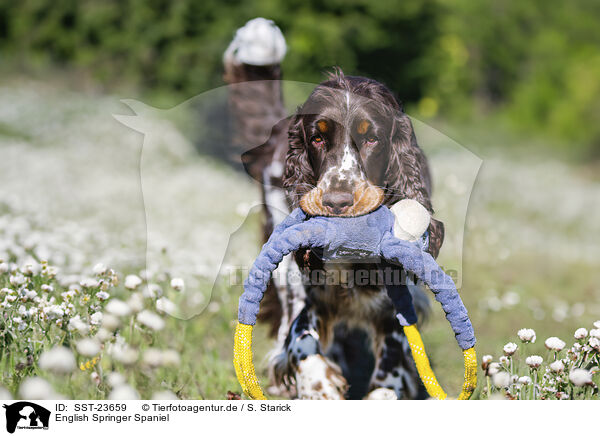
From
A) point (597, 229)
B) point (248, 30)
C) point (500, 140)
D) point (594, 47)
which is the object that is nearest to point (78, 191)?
point (248, 30)

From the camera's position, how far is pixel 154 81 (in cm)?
1443

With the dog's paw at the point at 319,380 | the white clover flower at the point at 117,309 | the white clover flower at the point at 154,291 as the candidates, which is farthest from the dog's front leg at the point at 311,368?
the white clover flower at the point at 117,309

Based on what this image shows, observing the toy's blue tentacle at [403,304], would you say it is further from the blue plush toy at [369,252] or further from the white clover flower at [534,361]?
the white clover flower at [534,361]

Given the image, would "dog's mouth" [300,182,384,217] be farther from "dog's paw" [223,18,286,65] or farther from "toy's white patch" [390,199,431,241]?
"dog's paw" [223,18,286,65]

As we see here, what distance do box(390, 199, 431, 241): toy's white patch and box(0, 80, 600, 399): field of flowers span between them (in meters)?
0.39

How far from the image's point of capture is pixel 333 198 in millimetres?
2195

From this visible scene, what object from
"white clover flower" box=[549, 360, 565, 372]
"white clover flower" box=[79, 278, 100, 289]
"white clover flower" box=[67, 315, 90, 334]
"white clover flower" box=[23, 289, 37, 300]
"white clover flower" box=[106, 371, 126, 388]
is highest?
"white clover flower" box=[79, 278, 100, 289]

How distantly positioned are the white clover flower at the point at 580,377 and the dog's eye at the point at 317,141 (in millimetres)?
1325

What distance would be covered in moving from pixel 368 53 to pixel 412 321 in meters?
11.4

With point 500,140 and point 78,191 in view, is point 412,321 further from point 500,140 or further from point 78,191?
point 500,140

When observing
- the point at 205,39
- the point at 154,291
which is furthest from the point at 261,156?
the point at 205,39

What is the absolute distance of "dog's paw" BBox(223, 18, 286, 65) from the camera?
10.5 feet

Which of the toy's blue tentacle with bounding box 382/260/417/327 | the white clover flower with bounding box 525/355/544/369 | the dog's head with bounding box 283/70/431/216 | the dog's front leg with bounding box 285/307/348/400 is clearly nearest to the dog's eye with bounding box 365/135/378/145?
the dog's head with bounding box 283/70/431/216

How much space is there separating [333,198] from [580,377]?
3.76 ft
